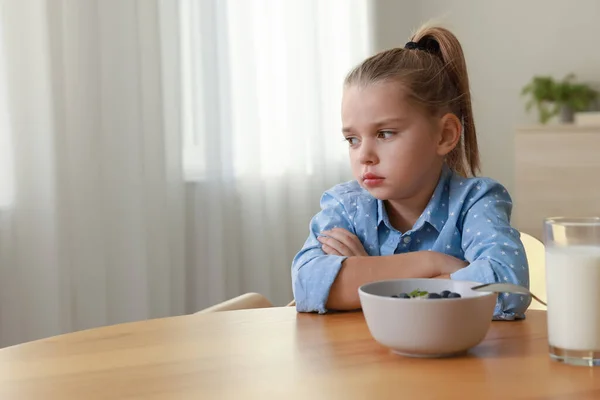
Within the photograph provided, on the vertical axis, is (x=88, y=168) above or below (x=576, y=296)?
above

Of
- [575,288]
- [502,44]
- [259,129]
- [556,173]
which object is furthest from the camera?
[502,44]

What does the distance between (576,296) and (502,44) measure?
3.73m

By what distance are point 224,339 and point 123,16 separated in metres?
2.25

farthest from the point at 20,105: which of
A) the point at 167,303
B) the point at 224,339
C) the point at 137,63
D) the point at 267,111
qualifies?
the point at 224,339

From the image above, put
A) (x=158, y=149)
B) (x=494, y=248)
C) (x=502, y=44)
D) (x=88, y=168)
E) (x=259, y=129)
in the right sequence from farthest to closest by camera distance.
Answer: (x=502, y=44)
(x=259, y=129)
(x=158, y=149)
(x=88, y=168)
(x=494, y=248)

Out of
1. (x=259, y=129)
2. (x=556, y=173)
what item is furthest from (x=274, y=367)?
(x=556, y=173)

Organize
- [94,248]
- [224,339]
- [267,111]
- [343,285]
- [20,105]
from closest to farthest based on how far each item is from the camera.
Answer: [224,339]
[343,285]
[20,105]
[94,248]
[267,111]

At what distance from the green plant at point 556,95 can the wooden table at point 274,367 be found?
123 inches

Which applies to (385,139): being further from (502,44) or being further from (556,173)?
(502,44)

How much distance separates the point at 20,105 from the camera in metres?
2.87

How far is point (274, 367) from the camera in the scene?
932 mm

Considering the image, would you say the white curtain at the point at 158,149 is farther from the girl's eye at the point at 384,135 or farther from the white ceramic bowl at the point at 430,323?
the white ceramic bowl at the point at 430,323

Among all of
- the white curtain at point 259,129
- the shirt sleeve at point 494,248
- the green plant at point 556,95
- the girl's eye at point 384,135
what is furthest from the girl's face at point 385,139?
the green plant at point 556,95

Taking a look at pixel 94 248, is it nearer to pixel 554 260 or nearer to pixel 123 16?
pixel 123 16
